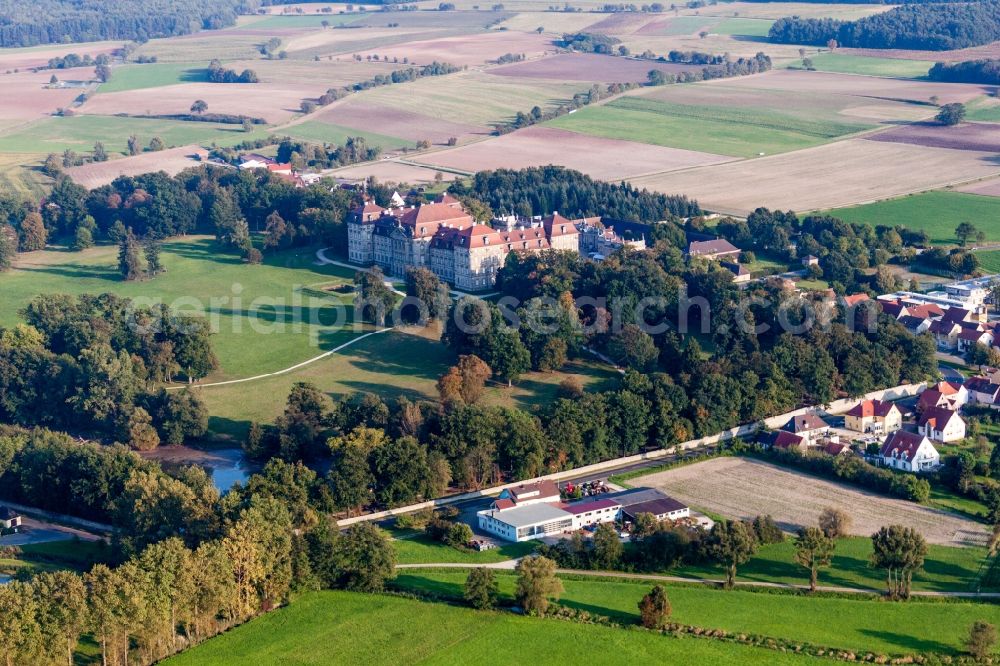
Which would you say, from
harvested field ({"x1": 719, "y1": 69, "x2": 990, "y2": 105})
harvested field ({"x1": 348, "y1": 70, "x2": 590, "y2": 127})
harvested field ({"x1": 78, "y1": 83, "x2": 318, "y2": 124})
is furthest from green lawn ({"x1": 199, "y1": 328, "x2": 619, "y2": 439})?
harvested field ({"x1": 719, "y1": 69, "x2": 990, "y2": 105})

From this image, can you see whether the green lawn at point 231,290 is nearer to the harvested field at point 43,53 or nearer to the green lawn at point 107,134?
the green lawn at point 107,134

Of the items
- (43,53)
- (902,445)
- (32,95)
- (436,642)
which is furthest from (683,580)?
(43,53)

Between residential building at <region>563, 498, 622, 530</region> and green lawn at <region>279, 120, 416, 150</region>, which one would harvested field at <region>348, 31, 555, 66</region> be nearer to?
green lawn at <region>279, 120, 416, 150</region>

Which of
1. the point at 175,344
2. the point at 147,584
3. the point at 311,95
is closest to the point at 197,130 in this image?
the point at 311,95

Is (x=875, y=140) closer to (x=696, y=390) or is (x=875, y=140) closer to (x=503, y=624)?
(x=696, y=390)

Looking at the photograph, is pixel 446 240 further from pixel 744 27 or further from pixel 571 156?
pixel 744 27
